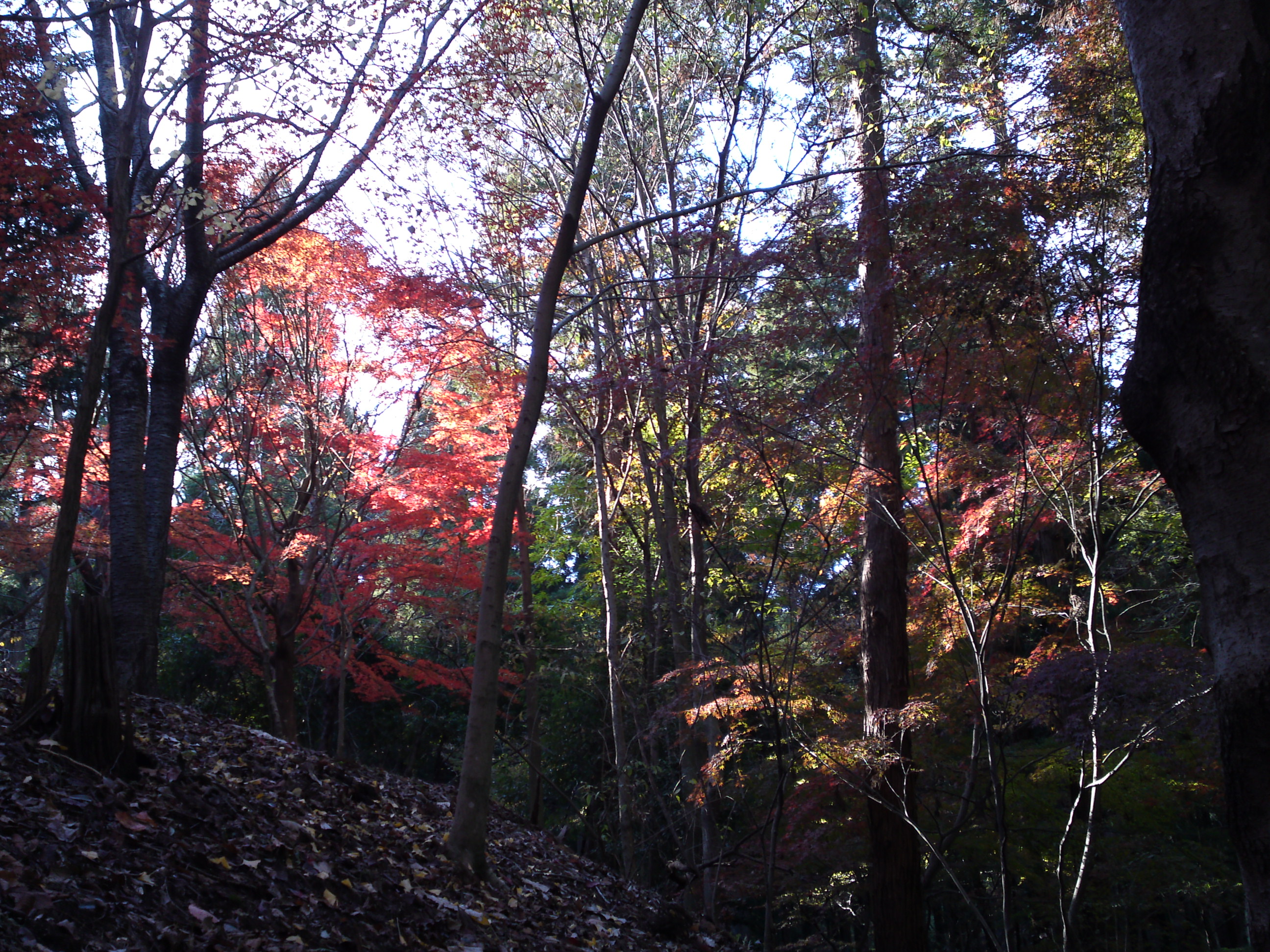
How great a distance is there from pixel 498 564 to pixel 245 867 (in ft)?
7.19

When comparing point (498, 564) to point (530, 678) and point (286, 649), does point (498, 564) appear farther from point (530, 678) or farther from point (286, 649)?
point (530, 678)

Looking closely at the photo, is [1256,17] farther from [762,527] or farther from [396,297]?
[762,527]

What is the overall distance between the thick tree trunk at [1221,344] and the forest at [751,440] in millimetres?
11

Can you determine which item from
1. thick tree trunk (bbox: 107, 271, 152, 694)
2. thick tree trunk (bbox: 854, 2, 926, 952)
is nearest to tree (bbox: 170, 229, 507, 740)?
thick tree trunk (bbox: 107, 271, 152, 694)

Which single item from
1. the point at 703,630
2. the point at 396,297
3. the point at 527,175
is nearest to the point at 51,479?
the point at 396,297

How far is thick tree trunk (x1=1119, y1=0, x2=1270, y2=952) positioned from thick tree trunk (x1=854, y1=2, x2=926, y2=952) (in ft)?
11.2

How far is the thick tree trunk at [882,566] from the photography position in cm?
616

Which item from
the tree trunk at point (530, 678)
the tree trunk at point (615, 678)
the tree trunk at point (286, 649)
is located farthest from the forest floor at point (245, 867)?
the tree trunk at point (530, 678)

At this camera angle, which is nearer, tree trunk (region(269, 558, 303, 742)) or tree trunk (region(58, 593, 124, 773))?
tree trunk (region(58, 593, 124, 773))

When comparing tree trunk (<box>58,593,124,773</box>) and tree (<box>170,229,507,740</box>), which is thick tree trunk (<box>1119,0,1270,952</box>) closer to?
tree trunk (<box>58,593,124,773</box>)

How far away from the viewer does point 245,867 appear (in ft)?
11.4

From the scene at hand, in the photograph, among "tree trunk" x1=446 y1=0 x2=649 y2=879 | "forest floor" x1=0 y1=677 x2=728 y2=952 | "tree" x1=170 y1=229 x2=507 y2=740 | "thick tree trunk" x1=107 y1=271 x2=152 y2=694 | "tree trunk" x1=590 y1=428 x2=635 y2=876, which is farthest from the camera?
"tree" x1=170 y1=229 x2=507 y2=740

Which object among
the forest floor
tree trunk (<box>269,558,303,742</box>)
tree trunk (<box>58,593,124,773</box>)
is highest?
tree trunk (<box>269,558,303,742</box>)

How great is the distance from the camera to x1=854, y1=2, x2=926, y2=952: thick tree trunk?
6.16 metres
